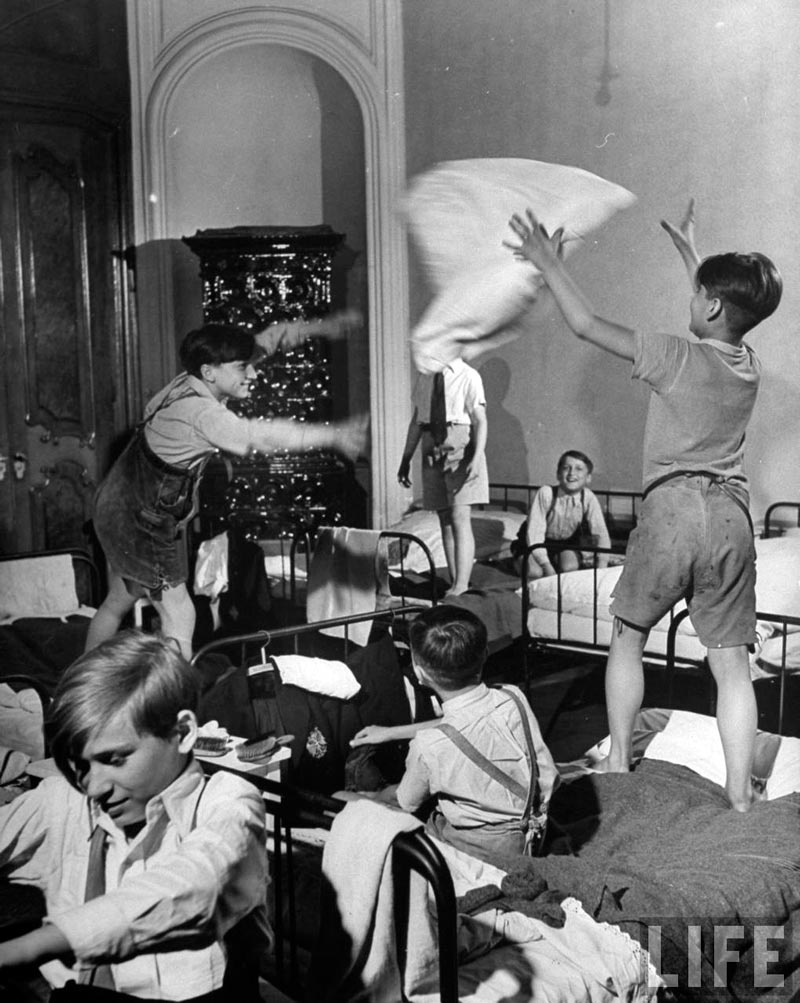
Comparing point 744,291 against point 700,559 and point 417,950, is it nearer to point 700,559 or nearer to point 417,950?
point 700,559

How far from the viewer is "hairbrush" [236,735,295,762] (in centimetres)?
265

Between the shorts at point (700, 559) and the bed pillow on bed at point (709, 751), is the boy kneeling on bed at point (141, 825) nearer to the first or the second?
the shorts at point (700, 559)

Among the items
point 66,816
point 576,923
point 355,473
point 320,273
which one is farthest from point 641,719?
point 66,816

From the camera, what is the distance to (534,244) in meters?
2.52

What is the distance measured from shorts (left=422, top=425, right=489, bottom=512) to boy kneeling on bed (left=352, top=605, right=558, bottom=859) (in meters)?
0.41

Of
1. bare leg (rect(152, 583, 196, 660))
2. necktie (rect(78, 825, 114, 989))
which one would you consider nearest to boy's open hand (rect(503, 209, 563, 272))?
bare leg (rect(152, 583, 196, 660))

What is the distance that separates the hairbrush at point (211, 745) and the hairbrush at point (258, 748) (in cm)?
4

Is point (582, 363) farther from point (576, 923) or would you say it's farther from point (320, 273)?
point (576, 923)

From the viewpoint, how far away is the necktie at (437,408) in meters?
2.71

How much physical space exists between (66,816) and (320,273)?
1.44m

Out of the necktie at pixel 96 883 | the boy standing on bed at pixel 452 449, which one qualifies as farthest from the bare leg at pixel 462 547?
the necktie at pixel 96 883

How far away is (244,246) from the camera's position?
8.17 feet

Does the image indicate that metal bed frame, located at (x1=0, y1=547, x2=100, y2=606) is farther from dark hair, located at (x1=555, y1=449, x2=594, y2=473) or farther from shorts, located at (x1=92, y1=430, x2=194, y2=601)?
dark hair, located at (x1=555, y1=449, x2=594, y2=473)

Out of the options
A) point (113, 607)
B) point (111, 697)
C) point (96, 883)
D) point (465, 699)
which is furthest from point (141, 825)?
point (465, 699)
